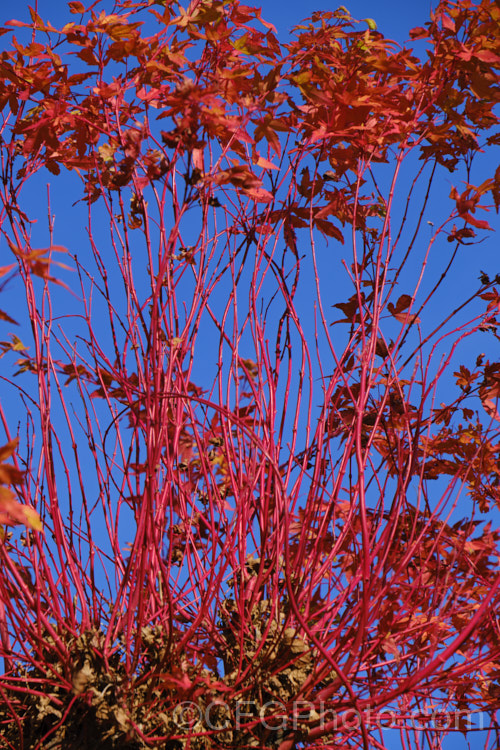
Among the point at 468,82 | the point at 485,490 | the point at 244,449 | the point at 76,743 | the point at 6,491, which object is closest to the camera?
the point at 6,491

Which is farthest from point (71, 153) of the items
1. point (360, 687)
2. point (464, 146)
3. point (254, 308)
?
point (360, 687)

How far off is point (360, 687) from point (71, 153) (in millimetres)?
1957

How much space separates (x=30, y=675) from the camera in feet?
5.71

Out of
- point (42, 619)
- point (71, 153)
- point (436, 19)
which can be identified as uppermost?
point (436, 19)

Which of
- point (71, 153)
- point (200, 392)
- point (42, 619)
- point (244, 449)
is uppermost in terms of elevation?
point (71, 153)

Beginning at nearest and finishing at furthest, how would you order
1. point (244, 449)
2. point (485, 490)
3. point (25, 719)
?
point (25, 719)
point (244, 449)
point (485, 490)

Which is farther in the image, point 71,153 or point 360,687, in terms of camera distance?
point 71,153

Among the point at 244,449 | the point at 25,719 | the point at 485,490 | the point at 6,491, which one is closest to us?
the point at 6,491

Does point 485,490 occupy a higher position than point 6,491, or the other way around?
point 485,490

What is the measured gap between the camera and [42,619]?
1.55m

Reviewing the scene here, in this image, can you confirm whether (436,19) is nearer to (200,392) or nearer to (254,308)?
(254,308)

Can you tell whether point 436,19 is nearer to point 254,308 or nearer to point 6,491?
point 254,308

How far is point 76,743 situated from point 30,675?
0.90 feet

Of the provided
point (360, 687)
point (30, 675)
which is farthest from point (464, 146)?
point (30, 675)
